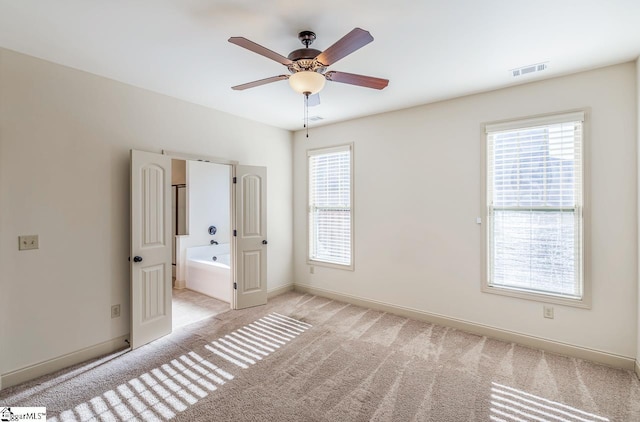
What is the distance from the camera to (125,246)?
10.6ft

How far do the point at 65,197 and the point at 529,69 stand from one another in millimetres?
4546

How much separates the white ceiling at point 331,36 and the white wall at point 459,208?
334 mm

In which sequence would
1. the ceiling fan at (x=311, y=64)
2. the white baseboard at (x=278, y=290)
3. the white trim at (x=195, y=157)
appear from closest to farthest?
the ceiling fan at (x=311, y=64) < the white trim at (x=195, y=157) < the white baseboard at (x=278, y=290)

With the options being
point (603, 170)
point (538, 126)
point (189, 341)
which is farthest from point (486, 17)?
point (189, 341)

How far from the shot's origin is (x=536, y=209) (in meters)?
3.13

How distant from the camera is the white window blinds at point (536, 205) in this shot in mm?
2959

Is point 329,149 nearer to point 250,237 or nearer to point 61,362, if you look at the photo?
point 250,237

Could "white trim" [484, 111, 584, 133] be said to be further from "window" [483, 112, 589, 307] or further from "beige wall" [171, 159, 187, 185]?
"beige wall" [171, 159, 187, 185]

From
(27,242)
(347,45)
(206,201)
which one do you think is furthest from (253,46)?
(206,201)

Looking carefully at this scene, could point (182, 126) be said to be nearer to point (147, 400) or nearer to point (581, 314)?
point (147, 400)

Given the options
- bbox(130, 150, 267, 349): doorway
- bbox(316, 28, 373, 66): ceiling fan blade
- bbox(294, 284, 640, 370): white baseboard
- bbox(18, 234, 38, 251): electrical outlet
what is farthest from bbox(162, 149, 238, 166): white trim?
bbox(294, 284, 640, 370): white baseboard

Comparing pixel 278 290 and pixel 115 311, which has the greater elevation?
pixel 115 311

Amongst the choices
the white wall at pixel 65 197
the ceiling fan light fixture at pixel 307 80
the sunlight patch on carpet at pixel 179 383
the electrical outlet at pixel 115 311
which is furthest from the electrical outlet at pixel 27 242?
the ceiling fan light fixture at pixel 307 80

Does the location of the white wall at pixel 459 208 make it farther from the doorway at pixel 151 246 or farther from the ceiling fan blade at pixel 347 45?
the doorway at pixel 151 246
